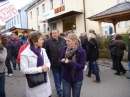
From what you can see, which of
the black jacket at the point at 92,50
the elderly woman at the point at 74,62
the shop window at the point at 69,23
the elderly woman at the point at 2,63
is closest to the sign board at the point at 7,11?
the elderly woman at the point at 2,63

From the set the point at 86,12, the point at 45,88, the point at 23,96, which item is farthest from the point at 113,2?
the point at 45,88

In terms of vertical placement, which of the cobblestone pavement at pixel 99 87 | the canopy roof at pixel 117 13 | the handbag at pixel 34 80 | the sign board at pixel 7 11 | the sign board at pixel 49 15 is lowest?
the cobblestone pavement at pixel 99 87

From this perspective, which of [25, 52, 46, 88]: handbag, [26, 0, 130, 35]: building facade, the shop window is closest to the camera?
[25, 52, 46, 88]: handbag

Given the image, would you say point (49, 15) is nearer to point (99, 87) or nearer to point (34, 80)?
point (99, 87)

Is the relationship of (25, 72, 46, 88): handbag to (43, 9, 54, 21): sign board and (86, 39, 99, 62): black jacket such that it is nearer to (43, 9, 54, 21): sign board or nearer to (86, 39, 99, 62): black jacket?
(86, 39, 99, 62): black jacket

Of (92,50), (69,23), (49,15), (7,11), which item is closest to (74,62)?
(7,11)

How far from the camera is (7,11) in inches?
175

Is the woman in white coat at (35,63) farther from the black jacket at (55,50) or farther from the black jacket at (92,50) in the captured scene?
the black jacket at (92,50)

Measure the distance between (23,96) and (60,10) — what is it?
1467 cm

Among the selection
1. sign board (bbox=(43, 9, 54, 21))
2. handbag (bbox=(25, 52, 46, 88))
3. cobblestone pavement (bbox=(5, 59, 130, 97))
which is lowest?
cobblestone pavement (bbox=(5, 59, 130, 97))

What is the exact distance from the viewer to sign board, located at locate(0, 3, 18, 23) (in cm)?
431

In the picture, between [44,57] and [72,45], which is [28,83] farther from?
[72,45]

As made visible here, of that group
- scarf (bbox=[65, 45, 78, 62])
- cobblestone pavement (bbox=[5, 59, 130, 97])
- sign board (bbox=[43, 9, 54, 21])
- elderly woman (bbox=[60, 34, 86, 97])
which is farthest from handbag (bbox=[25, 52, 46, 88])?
sign board (bbox=[43, 9, 54, 21])

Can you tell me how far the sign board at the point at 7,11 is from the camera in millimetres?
4313
